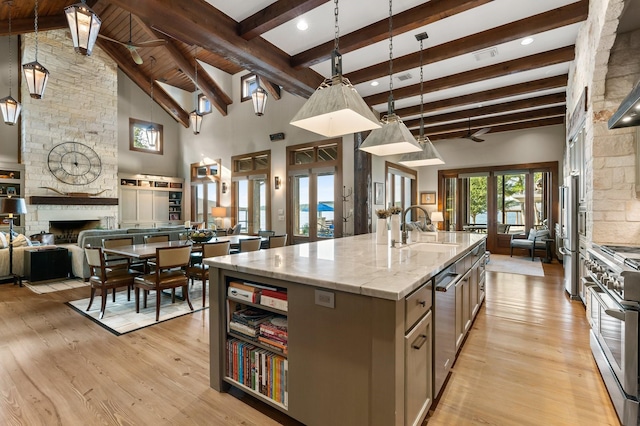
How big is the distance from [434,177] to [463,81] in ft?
16.3

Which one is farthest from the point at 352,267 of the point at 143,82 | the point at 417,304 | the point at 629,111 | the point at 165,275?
the point at 143,82

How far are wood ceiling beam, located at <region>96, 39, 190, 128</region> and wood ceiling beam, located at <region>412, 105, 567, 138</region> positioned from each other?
26.7 feet

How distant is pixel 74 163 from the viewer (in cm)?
864

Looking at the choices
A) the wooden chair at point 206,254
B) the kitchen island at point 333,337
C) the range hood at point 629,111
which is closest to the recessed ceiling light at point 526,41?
the range hood at point 629,111

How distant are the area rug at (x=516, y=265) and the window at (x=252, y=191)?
571 centimetres

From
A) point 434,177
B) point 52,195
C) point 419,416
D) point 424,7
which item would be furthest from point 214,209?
point 419,416

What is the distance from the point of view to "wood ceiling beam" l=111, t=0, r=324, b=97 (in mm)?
3189

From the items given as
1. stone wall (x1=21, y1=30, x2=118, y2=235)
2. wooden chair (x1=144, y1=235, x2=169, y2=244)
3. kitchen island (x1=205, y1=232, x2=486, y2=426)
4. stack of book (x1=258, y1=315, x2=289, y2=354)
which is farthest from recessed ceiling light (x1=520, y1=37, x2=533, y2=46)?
stone wall (x1=21, y1=30, x2=118, y2=235)

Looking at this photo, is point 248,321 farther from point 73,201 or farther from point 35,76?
point 73,201

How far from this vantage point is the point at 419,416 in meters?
1.68

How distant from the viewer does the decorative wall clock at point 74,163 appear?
8328 mm

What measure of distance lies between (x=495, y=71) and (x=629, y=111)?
3296 mm

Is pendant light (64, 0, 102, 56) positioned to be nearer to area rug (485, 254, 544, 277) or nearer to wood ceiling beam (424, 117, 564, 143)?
area rug (485, 254, 544, 277)

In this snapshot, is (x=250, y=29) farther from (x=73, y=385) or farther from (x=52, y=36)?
(x=52, y=36)
